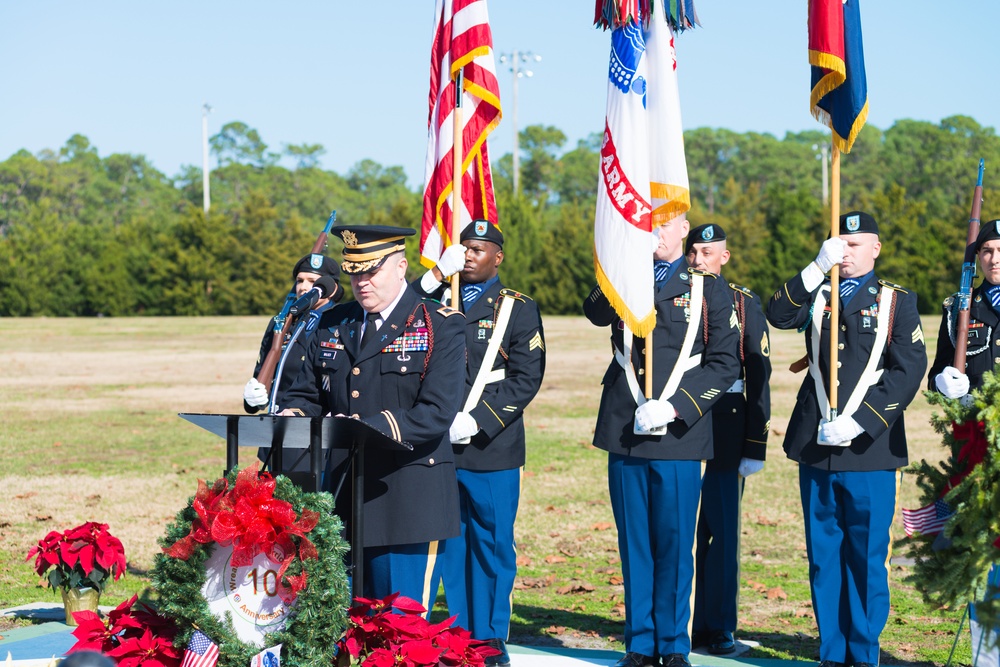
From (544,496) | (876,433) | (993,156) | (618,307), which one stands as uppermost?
(993,156)

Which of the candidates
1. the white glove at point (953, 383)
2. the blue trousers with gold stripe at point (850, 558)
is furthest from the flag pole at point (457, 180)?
the white glove at point (953, 383)

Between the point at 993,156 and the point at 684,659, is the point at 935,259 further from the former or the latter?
the point at 684,659

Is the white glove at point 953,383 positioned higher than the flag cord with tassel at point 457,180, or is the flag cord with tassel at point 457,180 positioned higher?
the flag cord with tassel at point 457,180

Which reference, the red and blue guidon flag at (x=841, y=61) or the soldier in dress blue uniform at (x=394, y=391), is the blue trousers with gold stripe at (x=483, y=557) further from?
the red and blue guidon flag at (x=841, y=61)

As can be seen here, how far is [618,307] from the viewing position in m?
6.04

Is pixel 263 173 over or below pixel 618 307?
over

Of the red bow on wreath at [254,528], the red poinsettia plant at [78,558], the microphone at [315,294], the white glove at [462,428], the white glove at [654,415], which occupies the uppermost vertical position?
the microphone at [315,294]

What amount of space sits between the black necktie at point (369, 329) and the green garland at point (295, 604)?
0.84 metres

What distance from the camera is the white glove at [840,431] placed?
5.51 metres

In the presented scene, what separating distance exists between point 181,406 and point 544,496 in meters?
8.89

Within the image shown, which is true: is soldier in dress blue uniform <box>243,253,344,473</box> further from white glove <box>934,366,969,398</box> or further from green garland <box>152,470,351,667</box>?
white glove <box>934,366,969,398</box>

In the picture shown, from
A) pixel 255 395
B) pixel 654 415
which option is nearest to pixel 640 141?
pixel 654 415

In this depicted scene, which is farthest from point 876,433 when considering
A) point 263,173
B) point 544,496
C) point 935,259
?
point 263,173

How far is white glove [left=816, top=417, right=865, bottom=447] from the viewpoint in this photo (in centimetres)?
551
